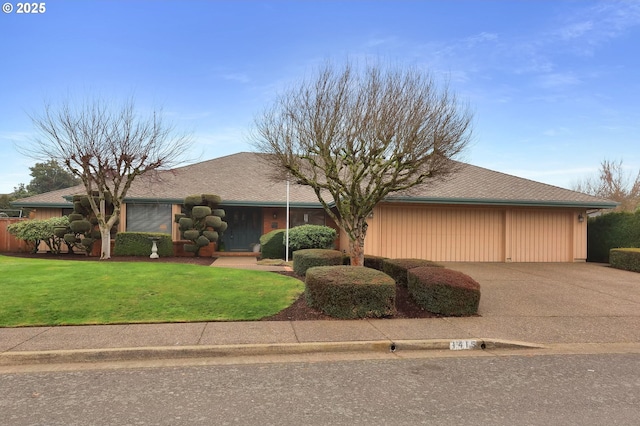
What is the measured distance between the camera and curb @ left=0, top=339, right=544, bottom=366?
18.1 feet

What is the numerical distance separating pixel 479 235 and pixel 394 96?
9.83 meters

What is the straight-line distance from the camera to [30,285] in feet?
30.0

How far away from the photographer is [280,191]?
20.4m

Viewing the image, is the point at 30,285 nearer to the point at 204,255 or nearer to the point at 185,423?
the point at 185,423

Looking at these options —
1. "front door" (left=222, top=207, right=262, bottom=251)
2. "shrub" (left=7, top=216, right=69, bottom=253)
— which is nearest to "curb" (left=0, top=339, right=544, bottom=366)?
"shrub" (left=7, top=216, right=69, bottom=253)

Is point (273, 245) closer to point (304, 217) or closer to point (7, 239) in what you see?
point (304, 217)

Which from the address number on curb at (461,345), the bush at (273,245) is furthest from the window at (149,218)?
the address number on curb at (461,345)

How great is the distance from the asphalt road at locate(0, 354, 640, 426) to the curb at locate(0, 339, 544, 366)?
1.52ft

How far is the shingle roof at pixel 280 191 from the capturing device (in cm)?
1700

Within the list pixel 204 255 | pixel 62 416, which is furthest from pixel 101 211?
pixel 62 416

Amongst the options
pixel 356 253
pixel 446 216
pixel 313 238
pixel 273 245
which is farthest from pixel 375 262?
pixel 446 216

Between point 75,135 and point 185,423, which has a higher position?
point 75,135

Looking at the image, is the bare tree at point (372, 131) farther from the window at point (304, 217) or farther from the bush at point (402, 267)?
the window at point (304, 217)

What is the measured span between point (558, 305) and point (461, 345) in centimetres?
411
